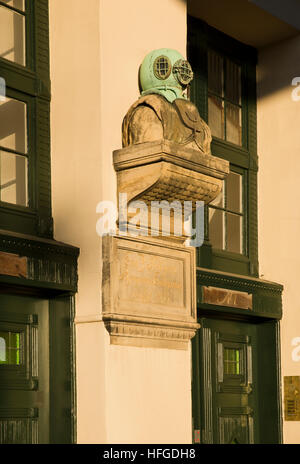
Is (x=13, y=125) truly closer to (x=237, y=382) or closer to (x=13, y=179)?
(x=13, y=179)

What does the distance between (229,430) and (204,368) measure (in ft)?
2.66

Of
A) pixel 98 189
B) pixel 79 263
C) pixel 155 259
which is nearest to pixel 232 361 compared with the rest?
pixel 155 259

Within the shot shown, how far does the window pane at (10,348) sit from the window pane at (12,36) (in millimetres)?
2362

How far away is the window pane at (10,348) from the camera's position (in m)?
7.15

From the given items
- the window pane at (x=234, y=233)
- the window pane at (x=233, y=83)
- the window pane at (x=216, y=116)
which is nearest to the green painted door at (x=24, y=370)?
the window pane at (x=234, y=233)

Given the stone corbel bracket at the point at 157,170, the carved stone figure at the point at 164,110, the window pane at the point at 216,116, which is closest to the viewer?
the stone corbel bracket at the point at 157,170

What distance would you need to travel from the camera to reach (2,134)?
7.50 meters

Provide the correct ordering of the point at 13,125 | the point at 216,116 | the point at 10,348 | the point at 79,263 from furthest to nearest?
the point at 216,116 → the point at 13,125 → the point at 79,263 → the point at 10,348

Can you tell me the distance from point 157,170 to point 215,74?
10.2ft

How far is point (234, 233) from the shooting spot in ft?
33.6

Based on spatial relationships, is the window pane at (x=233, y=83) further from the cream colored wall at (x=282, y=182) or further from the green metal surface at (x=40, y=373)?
the green metal surface at (x=40, y=373)

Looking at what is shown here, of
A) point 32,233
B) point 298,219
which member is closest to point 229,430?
point 298,219

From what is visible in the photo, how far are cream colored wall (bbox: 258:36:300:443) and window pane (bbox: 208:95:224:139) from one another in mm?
724

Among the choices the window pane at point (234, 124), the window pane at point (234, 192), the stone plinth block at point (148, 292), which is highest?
the window pane at point (234, 124)
